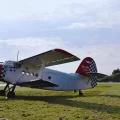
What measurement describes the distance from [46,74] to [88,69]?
3846 millimetres

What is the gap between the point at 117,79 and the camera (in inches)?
3061

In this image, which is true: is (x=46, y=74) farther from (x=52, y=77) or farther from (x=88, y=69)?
(x=88, y=69)

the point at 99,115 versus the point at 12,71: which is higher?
the point at 12,71

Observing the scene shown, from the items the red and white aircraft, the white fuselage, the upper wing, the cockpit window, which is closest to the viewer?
the upper wing

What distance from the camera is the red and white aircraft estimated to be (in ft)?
51.8

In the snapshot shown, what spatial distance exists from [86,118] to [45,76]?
9.81 m

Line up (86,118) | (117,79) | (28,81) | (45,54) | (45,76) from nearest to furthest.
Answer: (86,118)
(45,54)
(28,81)
(45,76)
(117,79)

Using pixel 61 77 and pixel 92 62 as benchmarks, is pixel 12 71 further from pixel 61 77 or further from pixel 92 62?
pixel 92 62

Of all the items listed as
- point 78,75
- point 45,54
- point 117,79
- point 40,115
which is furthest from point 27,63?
point 117,79

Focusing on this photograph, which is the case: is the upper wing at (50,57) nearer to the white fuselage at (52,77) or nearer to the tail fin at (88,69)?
the white fuselage at (52,77)

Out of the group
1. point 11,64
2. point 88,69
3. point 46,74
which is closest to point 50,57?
point 11,64

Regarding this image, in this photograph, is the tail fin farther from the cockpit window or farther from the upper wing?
the cockpit window

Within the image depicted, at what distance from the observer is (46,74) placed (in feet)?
59.8

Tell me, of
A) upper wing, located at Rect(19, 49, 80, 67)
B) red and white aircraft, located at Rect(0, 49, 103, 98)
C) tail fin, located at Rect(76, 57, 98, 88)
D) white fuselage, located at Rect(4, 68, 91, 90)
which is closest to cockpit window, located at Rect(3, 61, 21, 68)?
red and white aircraft, located at Rect(0, 49, 103, 98)
